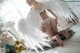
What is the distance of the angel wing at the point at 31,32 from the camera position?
139 centimetres

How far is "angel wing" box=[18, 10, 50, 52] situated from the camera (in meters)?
1.39

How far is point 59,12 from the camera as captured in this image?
1.68 m

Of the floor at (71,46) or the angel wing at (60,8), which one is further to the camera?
the angel wing at (60,8)

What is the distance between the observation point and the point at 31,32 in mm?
1418

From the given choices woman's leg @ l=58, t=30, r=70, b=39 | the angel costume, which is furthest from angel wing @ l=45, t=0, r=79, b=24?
woman's leg @ l=58, t=30, r=70, b=39

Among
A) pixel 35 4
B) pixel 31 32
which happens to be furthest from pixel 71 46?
pixel 35 4

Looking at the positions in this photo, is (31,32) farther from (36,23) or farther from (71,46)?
(71,46)

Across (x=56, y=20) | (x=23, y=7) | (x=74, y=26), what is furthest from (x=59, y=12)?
(x=23, y=7)

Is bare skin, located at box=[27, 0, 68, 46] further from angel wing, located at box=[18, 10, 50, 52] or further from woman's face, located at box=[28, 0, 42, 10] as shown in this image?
angel wing, located at box=[18, 10, 50, 52]

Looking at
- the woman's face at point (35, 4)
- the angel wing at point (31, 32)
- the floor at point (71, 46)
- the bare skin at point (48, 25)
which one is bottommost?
the floor at point (71, 46)

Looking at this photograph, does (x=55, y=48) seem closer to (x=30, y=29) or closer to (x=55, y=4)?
(x=30, y=29)

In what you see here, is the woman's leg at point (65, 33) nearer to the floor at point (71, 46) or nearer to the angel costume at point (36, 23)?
the floor at point (71, 46)

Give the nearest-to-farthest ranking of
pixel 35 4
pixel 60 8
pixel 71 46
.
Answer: pixel 71 46
pixel 35 4
pixel 60 8

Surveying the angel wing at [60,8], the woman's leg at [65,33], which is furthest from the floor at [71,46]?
the angel wing at [60,8]
